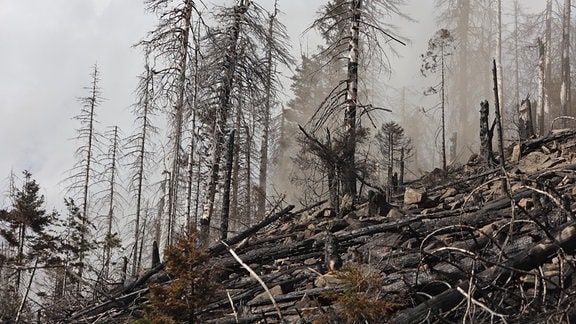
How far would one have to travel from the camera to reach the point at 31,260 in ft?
70.8

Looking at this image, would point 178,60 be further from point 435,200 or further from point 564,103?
point 564,103

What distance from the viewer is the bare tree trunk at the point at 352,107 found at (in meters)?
Answer: 11.1

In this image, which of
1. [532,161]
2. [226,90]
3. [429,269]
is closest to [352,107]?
[226,90]

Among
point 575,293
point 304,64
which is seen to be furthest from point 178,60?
point 304,64

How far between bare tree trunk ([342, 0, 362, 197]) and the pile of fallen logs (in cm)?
322

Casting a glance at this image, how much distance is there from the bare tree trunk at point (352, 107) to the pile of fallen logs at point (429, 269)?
3222mm

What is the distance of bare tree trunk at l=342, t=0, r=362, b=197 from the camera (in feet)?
36.6

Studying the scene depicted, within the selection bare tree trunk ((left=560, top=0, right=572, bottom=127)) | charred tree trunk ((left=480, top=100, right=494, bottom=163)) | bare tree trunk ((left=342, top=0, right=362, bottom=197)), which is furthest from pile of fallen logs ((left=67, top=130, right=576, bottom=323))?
bare tree trunk ((left=560, top=0, right=572, bottom=127))

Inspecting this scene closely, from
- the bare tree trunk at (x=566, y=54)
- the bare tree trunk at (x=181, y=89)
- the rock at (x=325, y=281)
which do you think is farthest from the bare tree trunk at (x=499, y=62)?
the rock at (x=325, y=281)

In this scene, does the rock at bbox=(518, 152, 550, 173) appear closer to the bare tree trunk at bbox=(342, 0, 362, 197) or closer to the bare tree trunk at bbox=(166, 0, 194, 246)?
the bare tree trunk at bbox=(342, 0, 362, 197)

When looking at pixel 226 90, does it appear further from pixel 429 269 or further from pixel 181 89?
pixel 429 269

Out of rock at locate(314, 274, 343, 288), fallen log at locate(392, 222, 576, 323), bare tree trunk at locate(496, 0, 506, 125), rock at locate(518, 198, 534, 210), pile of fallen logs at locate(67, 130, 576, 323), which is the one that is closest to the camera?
pile of fallen logs at locate(67, 130, 576, 323)

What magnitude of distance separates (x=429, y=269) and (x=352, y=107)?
909cm

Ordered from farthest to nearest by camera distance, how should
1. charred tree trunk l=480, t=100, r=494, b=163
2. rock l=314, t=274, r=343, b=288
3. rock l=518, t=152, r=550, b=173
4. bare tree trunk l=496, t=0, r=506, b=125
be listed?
1. bare tree trunk l=496, t=0, r=506, b=125
2. rock l=518, t=152, r=550, b=173
3. charred tree trunk l=480, t=100, r=494, b=163
4. rock l=314, t=274, r=343, b=288
